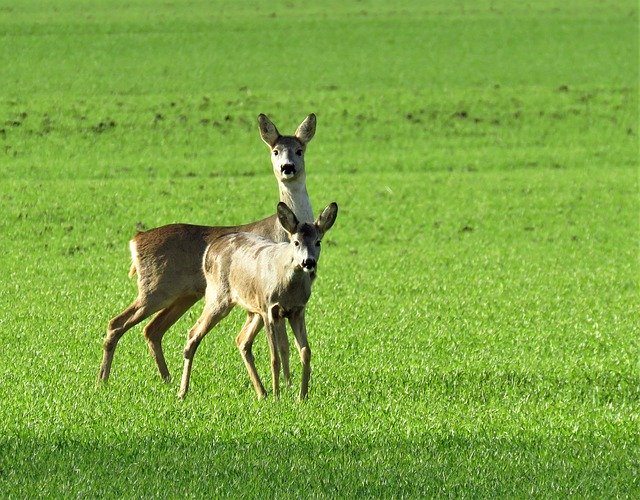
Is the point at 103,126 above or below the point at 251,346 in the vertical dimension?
above

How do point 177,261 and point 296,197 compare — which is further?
point 296,197

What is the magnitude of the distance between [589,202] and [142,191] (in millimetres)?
8467

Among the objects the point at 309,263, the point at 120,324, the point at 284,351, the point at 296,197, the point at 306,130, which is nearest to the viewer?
the point at 309,263

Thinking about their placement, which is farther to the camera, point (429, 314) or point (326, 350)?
point (429, 314)

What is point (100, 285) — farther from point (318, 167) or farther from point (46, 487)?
point (318, 167)

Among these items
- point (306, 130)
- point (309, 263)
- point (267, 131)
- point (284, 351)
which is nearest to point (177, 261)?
point (284, 351)

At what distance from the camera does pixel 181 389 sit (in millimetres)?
11305

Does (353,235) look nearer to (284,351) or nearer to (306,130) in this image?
(306,130)

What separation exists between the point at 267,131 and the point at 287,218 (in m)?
2.20

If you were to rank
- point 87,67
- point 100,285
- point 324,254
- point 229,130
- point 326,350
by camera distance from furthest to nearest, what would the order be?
point 87,67
point 229,130
point 324,254
point 100,285
point 326,350

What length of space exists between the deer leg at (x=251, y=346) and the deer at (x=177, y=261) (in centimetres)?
1

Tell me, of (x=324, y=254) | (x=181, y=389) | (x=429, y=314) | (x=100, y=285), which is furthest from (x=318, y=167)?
(x=181, y=389)

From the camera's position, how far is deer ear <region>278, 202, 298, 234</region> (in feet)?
33.9

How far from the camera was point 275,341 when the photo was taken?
10.8 metres
